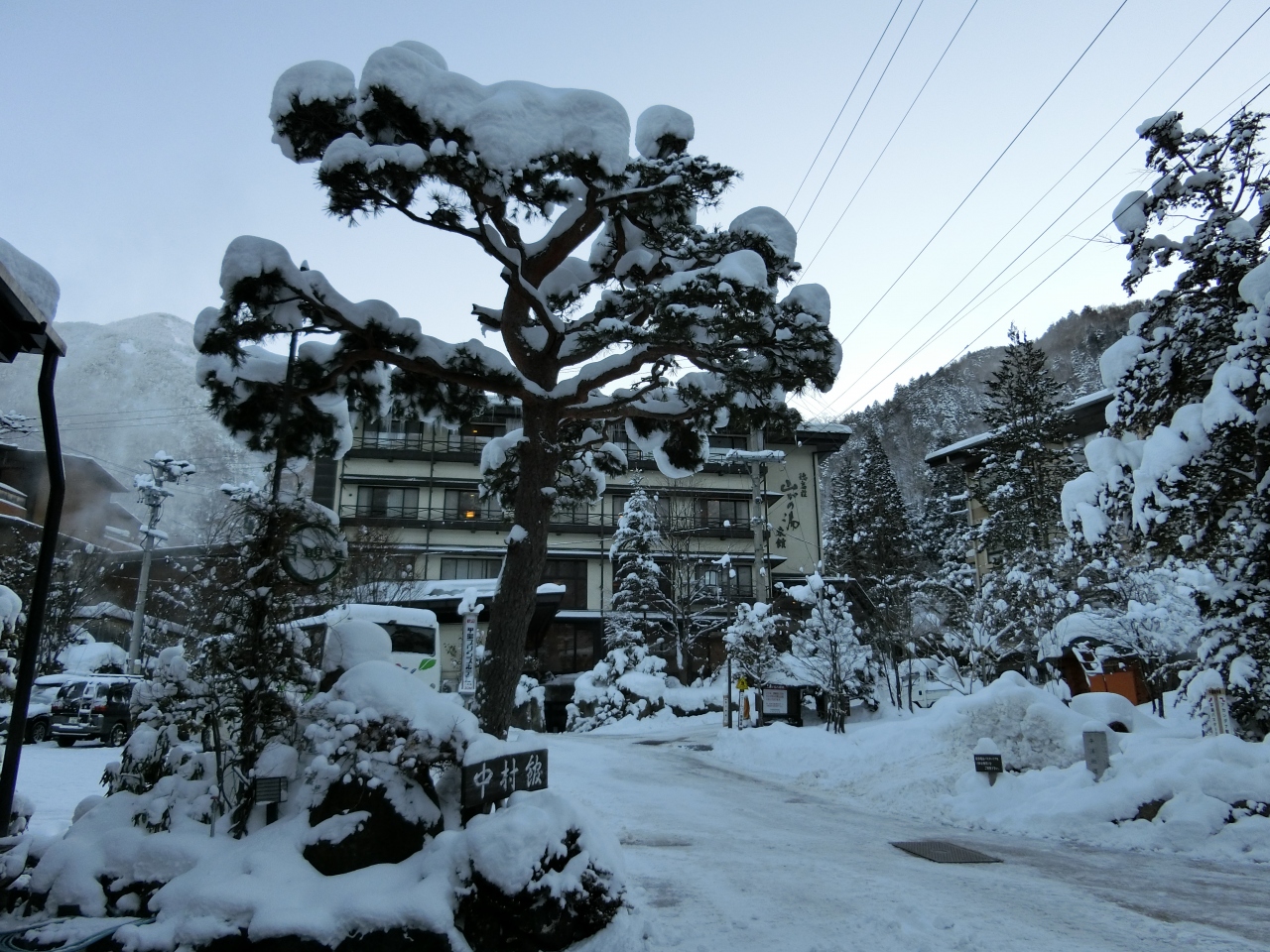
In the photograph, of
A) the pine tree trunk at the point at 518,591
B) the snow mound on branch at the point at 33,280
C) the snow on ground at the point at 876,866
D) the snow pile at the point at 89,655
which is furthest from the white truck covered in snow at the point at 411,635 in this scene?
the snow mound on branch at the point at 33,280

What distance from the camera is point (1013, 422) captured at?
31.0 meters

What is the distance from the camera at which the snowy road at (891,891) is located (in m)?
4.88

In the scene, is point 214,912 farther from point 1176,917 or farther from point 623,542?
point 623,542

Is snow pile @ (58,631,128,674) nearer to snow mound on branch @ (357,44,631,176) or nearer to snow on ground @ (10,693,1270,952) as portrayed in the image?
snow on ground @ (10,693,1270,952)

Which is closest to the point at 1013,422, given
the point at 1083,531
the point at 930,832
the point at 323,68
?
the point at 1083,531

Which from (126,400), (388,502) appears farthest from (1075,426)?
(126,400)

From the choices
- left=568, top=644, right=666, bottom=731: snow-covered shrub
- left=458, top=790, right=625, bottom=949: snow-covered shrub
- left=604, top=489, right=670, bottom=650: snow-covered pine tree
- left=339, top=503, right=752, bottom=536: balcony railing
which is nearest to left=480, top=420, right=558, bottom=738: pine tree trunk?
left=458, top=790, right=625, bottom=949: snow-covered shrub

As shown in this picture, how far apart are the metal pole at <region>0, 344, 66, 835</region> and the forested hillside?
83141mm

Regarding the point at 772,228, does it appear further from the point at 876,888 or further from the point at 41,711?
the point at 41,711

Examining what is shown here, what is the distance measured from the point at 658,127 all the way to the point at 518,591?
4.84m

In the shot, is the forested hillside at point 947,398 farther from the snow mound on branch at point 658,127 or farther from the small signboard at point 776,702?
the snow mound on branch at point 658,127

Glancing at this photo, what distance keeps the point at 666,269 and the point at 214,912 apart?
6828 millimetres

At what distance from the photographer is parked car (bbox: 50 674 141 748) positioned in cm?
1756

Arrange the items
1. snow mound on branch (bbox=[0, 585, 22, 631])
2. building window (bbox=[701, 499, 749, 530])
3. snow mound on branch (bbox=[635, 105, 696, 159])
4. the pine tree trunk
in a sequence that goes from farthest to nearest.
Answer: building window (bbox=[701, 499, 749, 530]) < snow mound on branch (bbox=[635, 105, 696, 159]) < the pine tree trunk < snow mound on branch (bbox=[0, 585, 22, 631])
